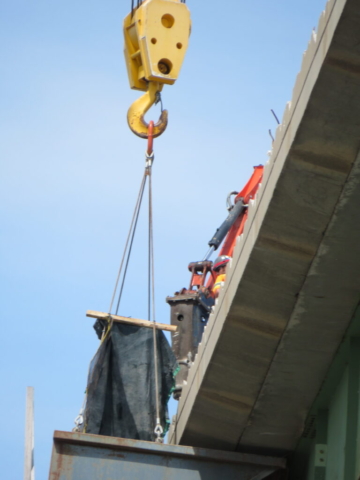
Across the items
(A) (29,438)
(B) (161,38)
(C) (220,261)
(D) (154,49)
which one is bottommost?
(A) (29,438)

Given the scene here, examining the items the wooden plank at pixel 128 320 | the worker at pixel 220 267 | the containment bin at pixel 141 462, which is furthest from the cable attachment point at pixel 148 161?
the worker at pixel 220 267

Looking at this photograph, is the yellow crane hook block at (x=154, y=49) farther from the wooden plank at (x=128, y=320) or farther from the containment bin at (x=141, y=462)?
the containment bin at (x=141, y=462)

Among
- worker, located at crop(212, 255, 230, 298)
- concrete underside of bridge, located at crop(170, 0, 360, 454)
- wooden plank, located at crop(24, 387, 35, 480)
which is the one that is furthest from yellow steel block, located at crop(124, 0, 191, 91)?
worker, located at crop(212, 255, 230, 298)

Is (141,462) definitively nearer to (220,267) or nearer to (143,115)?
(143,115)

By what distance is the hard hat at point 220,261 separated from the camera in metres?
31.4

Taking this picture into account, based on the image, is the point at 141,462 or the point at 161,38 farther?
the point at 161,38

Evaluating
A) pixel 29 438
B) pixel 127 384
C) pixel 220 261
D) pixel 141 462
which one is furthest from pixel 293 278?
pixel 220 261

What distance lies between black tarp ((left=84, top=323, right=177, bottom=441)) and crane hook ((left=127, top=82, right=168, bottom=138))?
15.8 ft

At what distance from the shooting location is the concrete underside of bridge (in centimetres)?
1188

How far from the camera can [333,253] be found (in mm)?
13227

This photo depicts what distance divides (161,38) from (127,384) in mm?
7061

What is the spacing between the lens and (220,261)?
104 feet

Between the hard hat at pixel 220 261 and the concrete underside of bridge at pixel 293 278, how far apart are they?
14639mm

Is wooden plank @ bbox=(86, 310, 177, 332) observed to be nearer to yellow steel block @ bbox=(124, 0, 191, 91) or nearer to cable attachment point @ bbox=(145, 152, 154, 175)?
cable attachment point @ bbox=(145, 152, 154, 175)
